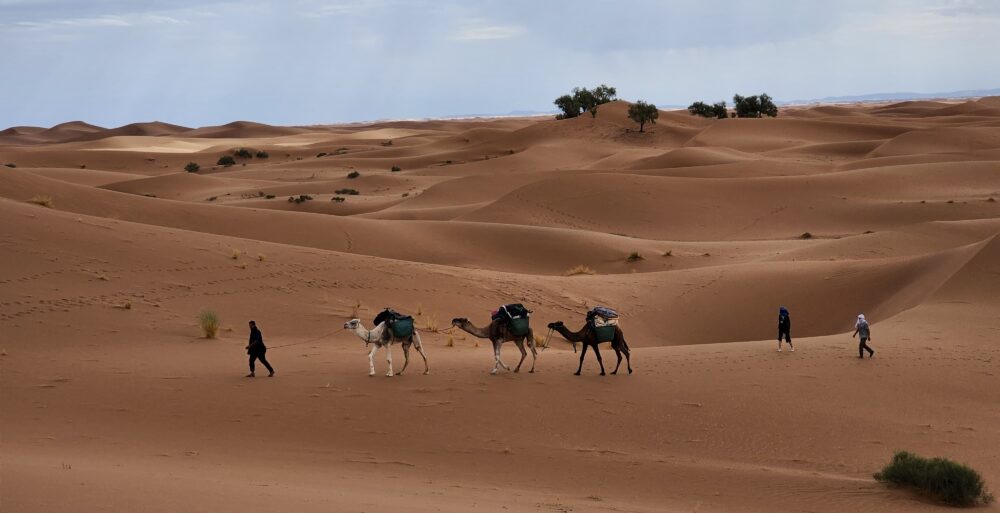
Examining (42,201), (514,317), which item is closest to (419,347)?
(514,317)

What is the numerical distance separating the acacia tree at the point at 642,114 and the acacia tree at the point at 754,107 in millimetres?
17261

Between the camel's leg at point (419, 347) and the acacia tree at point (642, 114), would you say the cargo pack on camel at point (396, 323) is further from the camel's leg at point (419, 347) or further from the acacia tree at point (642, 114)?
the acacia tree at point (642, 114)

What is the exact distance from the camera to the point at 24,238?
19047mm

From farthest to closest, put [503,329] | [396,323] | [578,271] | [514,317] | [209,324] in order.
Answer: [578,271], [209,324], [503,329], [514,317], [396,323]

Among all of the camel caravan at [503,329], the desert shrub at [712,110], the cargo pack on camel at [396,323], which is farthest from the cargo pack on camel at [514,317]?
the desert shrub at [712,110]

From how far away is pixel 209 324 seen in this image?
1620 cm

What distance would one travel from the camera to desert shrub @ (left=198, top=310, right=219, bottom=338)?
1617 cm

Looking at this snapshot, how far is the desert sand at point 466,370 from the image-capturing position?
979cm

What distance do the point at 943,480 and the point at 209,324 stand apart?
11.4 metres

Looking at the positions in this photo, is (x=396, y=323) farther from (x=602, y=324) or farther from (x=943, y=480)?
(x=943, y=480)

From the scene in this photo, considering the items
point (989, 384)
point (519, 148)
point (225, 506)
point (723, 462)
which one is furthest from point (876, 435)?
point (519, 148)

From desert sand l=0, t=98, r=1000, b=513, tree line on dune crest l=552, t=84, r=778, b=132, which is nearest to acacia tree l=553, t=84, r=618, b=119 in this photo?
tree line on dune crest l=552, t=84, r=778, b=132

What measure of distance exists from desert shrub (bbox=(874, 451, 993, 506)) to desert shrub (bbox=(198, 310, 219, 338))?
35.7ft

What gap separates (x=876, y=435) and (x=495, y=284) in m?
12.2
